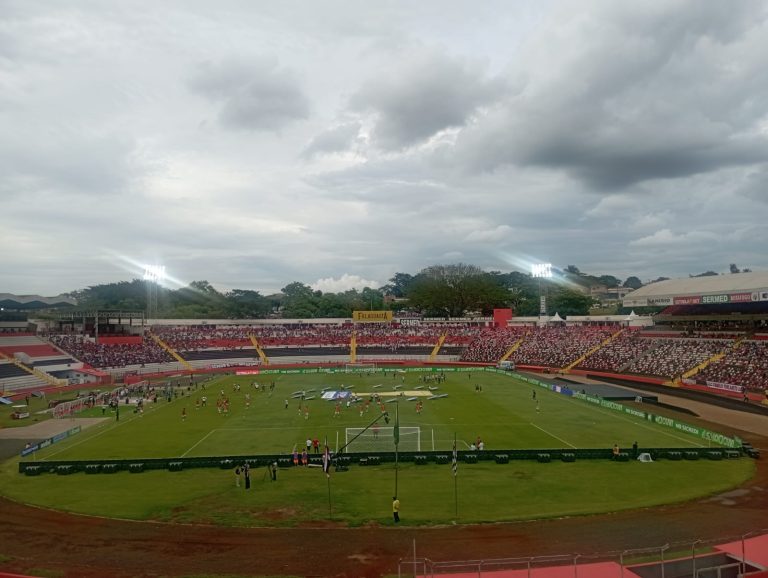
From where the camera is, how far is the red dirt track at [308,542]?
782 inches

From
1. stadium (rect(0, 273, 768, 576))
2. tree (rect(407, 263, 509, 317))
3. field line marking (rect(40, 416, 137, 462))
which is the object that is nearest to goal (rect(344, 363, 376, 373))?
stadium (rect(0, 273, 768, 576))

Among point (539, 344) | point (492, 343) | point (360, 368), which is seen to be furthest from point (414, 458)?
point (492, 343)

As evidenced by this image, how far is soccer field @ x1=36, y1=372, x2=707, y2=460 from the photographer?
3781 centimetres

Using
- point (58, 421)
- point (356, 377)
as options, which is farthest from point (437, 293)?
point (58, 421)

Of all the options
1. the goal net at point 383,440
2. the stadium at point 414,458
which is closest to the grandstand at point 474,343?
the stadium at point 414,458

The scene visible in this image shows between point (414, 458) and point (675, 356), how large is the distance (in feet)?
174

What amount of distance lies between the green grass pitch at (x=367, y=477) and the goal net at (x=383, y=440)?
105 cm

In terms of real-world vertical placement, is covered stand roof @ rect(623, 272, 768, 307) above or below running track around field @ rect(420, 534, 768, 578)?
above

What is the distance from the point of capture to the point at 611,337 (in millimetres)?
90188

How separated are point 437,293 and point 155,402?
103 metres

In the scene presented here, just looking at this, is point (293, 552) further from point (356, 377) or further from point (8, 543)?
point (356, 377)

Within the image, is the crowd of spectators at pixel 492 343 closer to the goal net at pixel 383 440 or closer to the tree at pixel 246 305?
the goal net at pixel 383 440

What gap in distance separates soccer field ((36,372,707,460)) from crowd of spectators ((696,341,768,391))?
18.0 metres

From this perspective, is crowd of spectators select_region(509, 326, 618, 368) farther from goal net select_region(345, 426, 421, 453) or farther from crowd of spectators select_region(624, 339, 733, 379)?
goal net select_region(345, 426, 421, 453)
